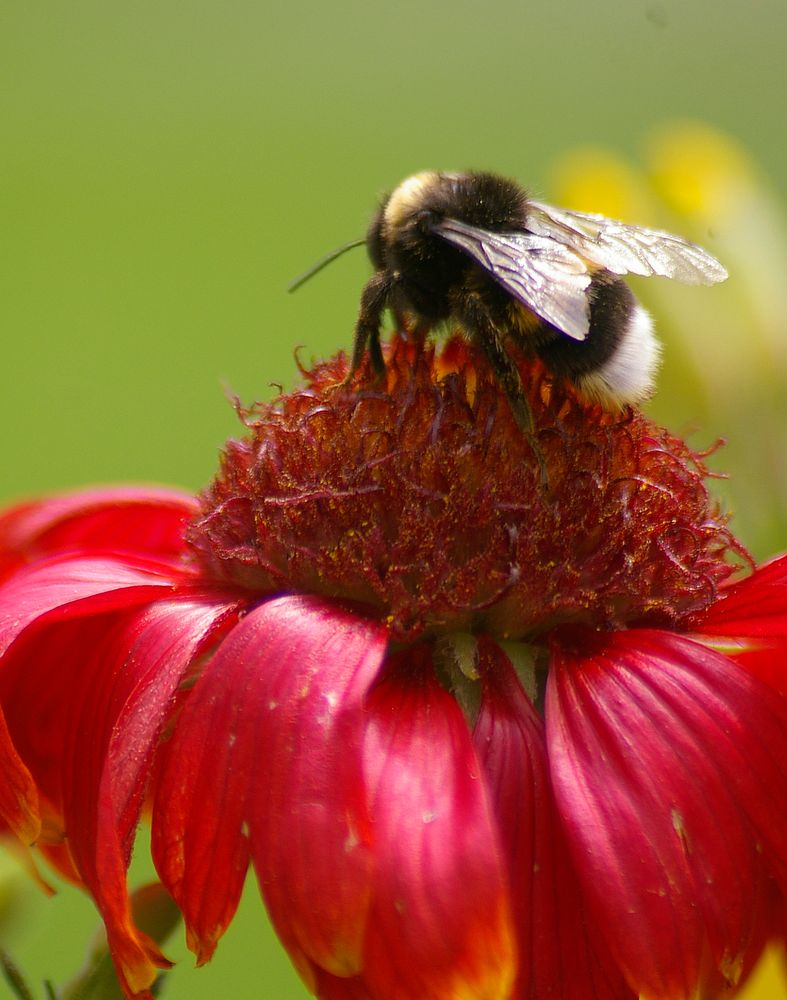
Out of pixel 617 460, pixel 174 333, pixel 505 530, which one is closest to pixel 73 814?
pixel 505 530

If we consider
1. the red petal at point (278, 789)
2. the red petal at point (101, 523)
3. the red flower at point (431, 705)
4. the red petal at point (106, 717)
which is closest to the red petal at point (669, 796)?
the red flower at point (431, 705)

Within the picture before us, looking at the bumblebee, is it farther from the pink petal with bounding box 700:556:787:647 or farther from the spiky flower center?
the pink petal with bounding box 700:556:787:647

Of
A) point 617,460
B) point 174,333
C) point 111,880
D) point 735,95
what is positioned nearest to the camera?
point 111,880

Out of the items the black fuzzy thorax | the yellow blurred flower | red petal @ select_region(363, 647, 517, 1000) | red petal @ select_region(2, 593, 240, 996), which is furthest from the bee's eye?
the yellow blurred flower

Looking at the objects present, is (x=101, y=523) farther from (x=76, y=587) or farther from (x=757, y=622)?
(x=757, y=622)

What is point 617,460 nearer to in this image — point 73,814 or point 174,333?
point 73,814

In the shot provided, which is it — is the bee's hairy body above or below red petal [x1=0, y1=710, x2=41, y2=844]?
above
